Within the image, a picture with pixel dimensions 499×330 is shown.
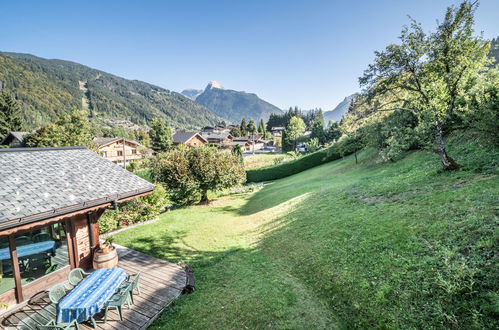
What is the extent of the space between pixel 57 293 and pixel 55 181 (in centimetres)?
408

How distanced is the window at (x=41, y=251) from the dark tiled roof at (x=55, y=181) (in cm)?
129

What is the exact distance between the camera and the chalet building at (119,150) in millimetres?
60250

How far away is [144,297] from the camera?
296 inches

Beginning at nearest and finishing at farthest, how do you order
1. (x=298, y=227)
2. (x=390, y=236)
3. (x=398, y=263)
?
(x=398, y=263) < (x=390, y=236) < (x=298, y=227)

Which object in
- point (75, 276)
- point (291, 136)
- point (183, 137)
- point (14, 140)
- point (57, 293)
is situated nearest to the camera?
point (57, 293)

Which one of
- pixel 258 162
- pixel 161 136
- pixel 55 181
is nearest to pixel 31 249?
pixel 55 181

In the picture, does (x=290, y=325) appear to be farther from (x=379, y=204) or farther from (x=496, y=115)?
(x=496, y=115)

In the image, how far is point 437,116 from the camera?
11727mm

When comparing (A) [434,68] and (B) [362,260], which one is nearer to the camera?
(B) [362,260]

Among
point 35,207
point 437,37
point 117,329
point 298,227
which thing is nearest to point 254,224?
point 298,227

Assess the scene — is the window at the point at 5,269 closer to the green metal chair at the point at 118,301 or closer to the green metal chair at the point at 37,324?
the green metal chair at the point at 37,324

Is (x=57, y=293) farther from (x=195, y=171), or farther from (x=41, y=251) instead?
(x=195, y=171)

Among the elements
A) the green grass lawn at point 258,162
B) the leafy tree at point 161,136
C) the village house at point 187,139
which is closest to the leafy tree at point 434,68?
the green grass lawn at point 258,162

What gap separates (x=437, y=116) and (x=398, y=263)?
8993 mm
